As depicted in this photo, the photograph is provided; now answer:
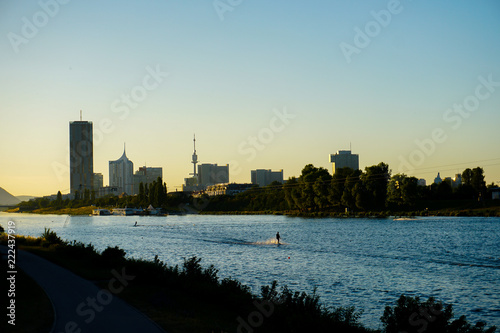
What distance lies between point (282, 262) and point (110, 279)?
23750mm

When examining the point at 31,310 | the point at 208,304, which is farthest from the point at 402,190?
the point at 31,310

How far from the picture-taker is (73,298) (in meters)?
23.4

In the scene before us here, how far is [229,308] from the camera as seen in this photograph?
23.0m

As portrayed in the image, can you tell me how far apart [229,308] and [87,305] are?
21.5 feet

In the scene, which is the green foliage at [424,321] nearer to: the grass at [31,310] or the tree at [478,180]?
the grass at [31,310]

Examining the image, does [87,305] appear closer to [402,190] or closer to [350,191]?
[402,190]

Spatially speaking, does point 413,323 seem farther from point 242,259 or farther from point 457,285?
point 242,259

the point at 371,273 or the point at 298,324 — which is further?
the point at 371,273

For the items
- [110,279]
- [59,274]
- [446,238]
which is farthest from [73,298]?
[446,238]

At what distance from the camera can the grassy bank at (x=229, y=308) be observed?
18328mm

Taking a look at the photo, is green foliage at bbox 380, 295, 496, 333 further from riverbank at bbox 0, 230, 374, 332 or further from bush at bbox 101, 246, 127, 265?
bush at bbox 101, 246, 127, 265

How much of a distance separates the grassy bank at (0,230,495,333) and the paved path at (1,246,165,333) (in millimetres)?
645


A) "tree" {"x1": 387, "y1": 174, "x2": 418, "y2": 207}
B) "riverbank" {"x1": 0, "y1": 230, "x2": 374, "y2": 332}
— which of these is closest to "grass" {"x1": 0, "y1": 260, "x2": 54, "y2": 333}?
"riverbank" {"x1": 0, "y1": 230, "x2": 374, "y2": 332}

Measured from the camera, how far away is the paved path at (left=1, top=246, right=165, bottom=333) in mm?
17812
